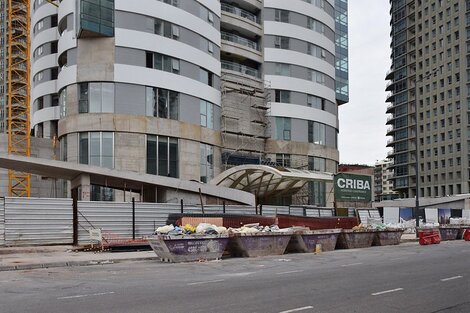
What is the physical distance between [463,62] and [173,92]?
8871 cm

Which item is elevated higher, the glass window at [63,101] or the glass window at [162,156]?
the glass window at [63,101]

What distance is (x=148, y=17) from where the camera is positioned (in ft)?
161

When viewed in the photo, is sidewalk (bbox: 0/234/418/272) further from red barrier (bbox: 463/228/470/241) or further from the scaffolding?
the scaffolding

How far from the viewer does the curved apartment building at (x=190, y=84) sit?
4731cm

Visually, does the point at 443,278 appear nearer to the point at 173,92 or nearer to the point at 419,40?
the point at 173,92

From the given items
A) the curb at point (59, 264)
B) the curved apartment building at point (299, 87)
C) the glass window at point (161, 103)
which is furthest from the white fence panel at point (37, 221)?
the curved apartment building at point (299, 87)

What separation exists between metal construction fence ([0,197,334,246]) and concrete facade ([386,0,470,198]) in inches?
3644

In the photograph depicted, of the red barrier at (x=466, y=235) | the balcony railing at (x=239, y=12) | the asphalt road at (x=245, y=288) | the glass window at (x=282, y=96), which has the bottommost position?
the red barrier at (x=466, y=235)

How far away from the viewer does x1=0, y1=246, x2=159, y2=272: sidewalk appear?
18434mm

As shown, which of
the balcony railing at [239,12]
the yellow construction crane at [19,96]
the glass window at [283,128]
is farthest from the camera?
the yellow construction crane at [19,96]

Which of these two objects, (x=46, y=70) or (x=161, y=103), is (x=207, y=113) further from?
(x=46, y=70)

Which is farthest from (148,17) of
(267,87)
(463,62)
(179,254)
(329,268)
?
(463,62)

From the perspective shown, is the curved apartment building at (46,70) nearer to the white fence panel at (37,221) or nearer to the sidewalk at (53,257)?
the white fence panel at (37,221)

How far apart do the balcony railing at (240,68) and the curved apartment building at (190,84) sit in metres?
0.12
